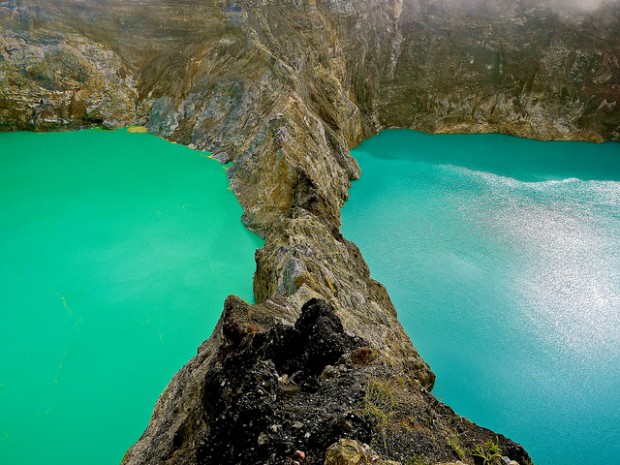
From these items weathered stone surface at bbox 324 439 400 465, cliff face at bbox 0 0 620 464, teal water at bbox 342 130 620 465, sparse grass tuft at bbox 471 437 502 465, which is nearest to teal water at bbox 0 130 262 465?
cliff face at bbox 0 0 620 464

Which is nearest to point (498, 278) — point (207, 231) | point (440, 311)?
point (440, 311)

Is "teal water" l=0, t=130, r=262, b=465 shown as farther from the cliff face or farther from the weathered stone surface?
the weathered stone surface

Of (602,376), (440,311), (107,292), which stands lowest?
(107,292)

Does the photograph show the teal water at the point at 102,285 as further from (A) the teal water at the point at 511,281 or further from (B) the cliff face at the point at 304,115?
(A) the teal water at the point at 511,281

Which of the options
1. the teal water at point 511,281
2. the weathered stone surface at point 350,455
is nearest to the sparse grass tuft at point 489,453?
the weathered stone surface at point 350,455

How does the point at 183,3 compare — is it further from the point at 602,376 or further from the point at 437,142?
the point at 602,376

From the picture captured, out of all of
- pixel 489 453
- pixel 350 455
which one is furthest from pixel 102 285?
pixel 489 453
